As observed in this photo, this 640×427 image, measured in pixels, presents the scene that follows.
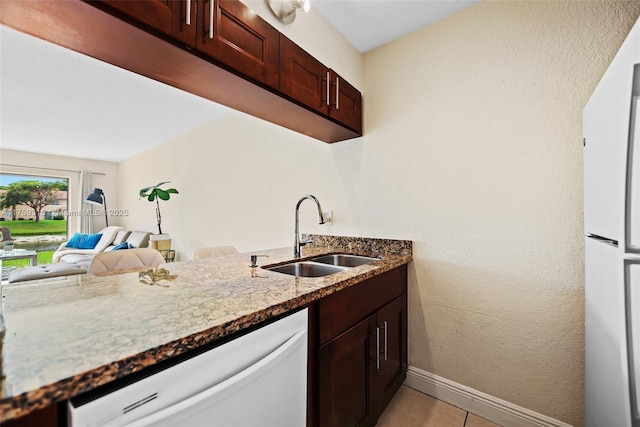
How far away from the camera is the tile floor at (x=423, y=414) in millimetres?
1549

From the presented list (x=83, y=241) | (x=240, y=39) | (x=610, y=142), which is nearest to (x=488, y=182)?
(x=610, y=142)

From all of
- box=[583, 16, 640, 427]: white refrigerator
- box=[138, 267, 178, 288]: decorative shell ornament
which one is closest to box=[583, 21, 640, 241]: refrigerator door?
box=[583, 16, 640, 427]: white refrigerator

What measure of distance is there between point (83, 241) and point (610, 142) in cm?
743

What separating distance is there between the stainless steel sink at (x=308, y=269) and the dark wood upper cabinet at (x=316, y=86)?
3.18 ft

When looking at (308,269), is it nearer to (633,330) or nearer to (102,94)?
(633,330)

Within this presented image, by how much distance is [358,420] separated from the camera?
126 cm

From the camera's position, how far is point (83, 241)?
5.45 meters

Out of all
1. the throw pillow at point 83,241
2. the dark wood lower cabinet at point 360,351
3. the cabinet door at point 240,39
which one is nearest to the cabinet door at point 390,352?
the dark wood lower cabinet at point 360,351

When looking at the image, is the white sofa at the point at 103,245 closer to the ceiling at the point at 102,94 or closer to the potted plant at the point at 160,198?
the potted plant at the point at 160,198

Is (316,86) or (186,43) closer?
(186,43)

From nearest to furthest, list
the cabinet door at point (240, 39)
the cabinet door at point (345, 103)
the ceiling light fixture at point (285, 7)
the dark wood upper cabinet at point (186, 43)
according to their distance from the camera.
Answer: the dark wood upper cabinet at point (186, 43) → the cabinet door at point (240, 39) → the ceiling light fixture at point (285, 7) → the cabinet door at point (345, 103)

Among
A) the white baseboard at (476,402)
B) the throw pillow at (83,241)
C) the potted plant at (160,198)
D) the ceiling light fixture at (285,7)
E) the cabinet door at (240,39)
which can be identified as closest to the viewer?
the cabinet door at (240,39)

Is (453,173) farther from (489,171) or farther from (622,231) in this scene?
(622,231)

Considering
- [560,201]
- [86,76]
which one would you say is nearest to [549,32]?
[560,201]
